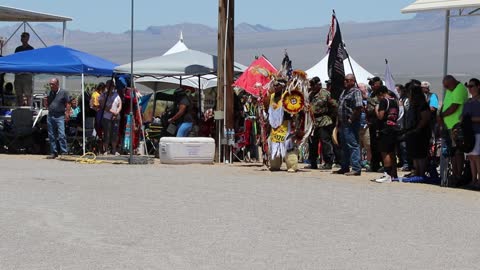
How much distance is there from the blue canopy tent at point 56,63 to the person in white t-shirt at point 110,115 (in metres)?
0.47

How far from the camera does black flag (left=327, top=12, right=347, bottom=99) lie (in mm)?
18719

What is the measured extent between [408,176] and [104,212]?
20.7ft

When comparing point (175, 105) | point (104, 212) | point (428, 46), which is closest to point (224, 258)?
point (104, 212)

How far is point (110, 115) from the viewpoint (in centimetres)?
2239

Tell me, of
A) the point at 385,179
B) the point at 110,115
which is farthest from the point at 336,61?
the point at 110,115

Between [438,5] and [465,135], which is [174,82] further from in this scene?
[465,135]

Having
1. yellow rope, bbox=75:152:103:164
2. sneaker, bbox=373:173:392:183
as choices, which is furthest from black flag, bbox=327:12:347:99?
yellow rope, bbox=75:152:103:164

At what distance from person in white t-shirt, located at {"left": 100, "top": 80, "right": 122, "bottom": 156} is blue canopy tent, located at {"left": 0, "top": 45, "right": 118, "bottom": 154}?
47 cm

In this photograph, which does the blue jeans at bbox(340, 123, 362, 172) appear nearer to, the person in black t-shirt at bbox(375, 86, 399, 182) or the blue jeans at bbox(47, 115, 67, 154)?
the person in black t-shirt at bbox(375, 86, 399, 182)

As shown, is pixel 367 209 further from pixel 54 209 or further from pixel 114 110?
pixel 114 110

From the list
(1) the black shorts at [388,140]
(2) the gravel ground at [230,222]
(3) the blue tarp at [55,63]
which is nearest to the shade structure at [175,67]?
(3) the blue tarp at [55,63]

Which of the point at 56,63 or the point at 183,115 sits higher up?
the point at 56,63

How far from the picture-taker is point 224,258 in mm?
9328

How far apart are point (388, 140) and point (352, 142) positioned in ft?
3.12
